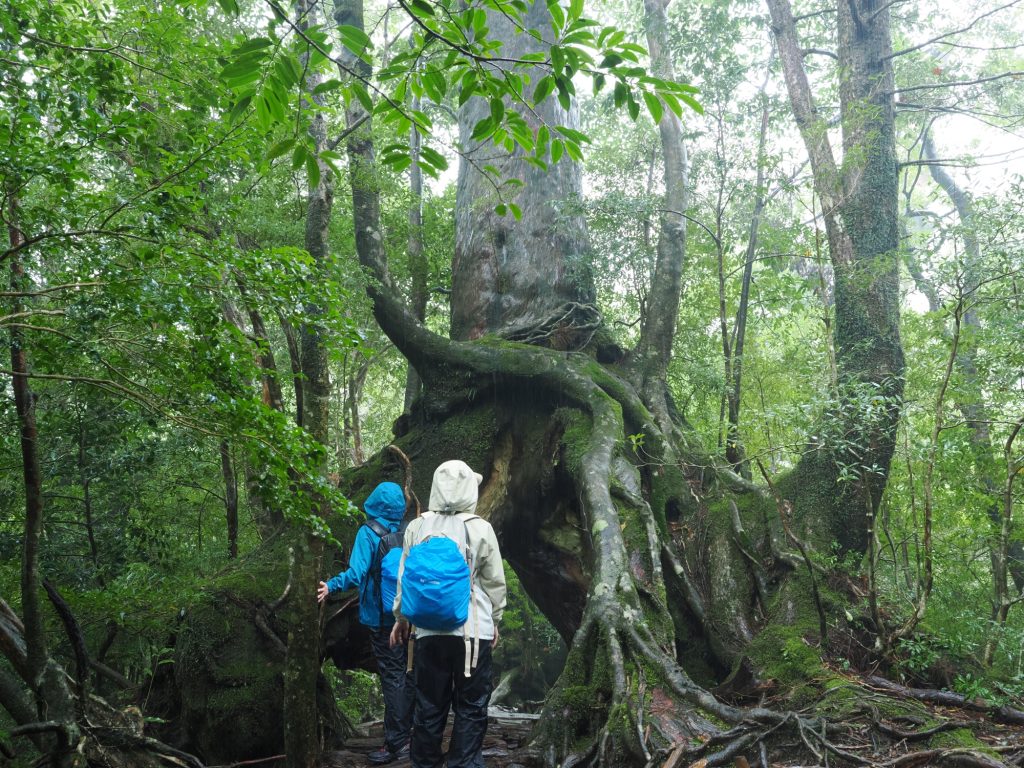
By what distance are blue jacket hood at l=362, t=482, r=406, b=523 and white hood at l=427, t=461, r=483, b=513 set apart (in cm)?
106

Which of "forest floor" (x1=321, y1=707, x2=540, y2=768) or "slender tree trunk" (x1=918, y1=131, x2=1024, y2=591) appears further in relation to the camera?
"slender tree trunk" (x1=918, y1=131, x2=1024, y2=591)

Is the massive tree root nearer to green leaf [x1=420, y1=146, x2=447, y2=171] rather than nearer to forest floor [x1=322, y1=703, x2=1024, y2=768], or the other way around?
forest floor [x1=322, y1=703, x2=1024, y2=768]

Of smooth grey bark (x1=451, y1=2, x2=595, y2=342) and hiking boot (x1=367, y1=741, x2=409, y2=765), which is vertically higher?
smooth grey bark (x1=451, y1=2, x2=595, y2=342)

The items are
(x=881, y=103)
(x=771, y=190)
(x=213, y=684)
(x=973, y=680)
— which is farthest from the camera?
(x=771, y=190)

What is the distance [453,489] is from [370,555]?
1382 millimetres

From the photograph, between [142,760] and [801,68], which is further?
[801,68]

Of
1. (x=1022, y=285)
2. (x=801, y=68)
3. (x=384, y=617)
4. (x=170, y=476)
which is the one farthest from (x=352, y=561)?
(x=801, y=68)

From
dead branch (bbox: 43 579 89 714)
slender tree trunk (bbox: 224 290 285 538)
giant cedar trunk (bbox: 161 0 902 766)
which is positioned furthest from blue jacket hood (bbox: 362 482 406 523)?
dead branch (bbox: 43 579 89 714)

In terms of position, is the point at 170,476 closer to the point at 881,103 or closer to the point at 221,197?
the point at 221,197

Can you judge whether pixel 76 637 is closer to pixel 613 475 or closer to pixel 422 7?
pixel 422 7

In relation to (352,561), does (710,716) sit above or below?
below

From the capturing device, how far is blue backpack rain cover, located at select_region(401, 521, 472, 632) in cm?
402

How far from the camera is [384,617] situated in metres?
5.40

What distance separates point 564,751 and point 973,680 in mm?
2710
